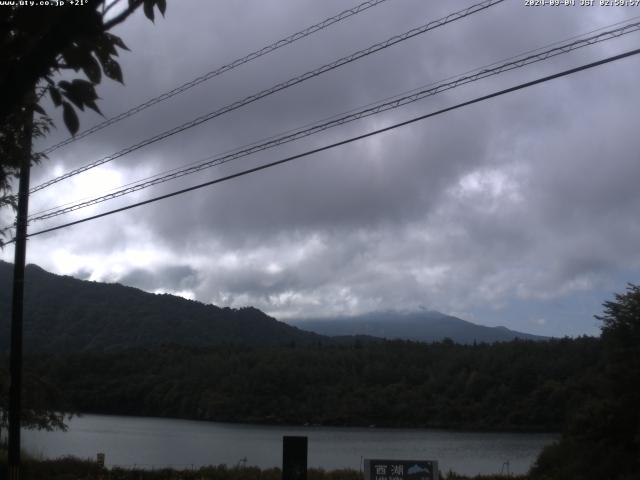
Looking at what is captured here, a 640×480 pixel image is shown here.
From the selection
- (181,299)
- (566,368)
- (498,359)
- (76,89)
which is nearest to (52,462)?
(76,89)

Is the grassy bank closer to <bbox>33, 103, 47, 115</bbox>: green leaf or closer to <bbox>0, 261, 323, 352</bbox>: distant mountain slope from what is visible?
<bbox>33, 103, 47, 115</bbox>: green leaf

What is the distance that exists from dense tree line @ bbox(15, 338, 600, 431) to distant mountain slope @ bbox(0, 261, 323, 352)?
19.7 ft

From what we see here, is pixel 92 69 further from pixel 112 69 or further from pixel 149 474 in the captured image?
pixel 149 474

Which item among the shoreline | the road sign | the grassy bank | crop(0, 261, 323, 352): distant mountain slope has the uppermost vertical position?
crop(0, 261, 323, 352): distant mountain slope

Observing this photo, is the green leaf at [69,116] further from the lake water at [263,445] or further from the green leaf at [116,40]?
the lake water at [263,445]

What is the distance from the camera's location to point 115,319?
335 ft

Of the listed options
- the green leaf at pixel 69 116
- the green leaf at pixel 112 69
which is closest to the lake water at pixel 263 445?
the green leaf at pixel 112 69

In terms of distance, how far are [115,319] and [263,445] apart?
57.9 meters

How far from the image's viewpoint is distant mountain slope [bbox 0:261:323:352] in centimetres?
7262

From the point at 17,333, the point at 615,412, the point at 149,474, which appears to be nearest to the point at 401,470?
the point at 615,412

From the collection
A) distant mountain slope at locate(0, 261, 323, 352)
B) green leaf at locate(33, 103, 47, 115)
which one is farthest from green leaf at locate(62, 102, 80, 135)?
distant mountain slope at locate(0, 261, 323, 352)

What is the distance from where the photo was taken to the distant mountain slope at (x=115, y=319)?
72.6 metres

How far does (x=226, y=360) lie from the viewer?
252ft

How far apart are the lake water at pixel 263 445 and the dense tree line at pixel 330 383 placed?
243cm
